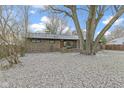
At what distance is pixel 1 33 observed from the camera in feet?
19.1

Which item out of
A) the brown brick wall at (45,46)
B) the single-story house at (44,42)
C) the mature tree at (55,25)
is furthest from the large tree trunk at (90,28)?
the mature tree at (55,25)

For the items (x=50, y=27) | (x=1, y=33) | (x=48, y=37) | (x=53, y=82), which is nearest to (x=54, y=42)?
(x=48, y=37)

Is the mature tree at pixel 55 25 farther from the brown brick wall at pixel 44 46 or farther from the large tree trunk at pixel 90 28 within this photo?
the large tree trunk at pixel 90 28

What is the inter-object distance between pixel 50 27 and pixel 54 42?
5596 millimetres

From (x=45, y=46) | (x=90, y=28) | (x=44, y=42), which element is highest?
(x=90, y=28)

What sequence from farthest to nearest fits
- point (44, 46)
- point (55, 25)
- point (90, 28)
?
point (55, 25)
point (44, 46)
point (90, 28)

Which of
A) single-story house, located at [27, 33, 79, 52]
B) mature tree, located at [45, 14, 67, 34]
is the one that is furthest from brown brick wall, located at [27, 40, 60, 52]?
mature tree, located at [45, 14, 67, 34]

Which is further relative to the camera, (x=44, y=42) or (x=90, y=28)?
(x=44, y=42)

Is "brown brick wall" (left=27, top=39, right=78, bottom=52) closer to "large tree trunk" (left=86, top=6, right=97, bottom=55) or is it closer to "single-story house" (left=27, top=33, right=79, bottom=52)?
"single-story house" (left=27, top=33, right=79, bottom=52)

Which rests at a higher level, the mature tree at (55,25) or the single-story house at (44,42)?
the mature tree at (55,25)

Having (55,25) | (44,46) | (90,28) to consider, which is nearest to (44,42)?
(44,46)

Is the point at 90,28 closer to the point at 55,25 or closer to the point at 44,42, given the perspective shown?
the point at 44,42
